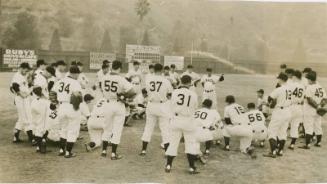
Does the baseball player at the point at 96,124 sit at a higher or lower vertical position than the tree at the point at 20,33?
lower

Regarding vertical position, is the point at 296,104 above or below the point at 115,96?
below

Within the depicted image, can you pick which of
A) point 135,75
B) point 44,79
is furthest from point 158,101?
point 135,75

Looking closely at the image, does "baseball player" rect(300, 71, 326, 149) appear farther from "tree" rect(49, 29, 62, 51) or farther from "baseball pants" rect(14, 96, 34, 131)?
"tree" rect(49, 29, 62, 51)

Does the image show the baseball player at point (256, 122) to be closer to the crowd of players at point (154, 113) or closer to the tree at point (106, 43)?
the crowd of players at point (154, 113)

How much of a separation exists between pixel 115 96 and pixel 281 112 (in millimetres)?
3051

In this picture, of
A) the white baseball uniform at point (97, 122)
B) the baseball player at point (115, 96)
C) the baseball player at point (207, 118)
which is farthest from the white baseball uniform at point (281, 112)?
the white baseball uniform at point (97, 122)

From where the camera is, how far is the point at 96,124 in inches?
262

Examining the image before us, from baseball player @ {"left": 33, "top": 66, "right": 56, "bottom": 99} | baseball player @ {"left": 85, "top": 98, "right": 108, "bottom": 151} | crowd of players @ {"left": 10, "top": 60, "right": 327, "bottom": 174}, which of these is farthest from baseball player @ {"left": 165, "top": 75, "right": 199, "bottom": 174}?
baseball player @ {"left": 33, "top": 66, "right": 56, "bottom": 99}

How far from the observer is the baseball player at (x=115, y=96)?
6.38 metres

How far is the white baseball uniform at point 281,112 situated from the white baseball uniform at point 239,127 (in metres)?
0.44

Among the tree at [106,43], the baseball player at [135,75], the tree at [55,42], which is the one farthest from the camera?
the tree at [106,43]

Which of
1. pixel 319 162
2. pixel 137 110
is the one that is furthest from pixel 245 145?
pixel 137 110

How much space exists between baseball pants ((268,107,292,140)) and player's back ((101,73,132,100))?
2.76 meters

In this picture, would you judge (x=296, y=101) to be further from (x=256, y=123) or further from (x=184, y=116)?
(x=184, y=116)
